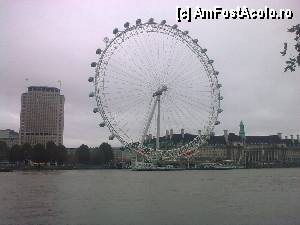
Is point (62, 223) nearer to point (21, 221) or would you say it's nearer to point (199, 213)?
point (21, 221)

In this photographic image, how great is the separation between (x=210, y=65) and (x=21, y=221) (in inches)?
2158

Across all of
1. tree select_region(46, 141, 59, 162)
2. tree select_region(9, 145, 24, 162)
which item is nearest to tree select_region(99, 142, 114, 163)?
tree select_region(46, 141, 59, 162)

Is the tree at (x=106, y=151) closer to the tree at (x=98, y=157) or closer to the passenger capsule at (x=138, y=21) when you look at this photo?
the tree at (x=98, y=157)

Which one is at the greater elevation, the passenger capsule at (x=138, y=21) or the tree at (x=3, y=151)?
the passenger capsule at (x=138, y=21)

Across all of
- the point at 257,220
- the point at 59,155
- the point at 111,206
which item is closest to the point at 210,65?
the point at 111,206

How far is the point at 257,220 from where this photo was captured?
24172 millimetres

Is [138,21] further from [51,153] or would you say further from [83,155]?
[83,155]

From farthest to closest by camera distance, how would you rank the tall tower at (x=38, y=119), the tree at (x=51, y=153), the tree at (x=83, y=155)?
the tall tower at (x=38, y=119) < the tree at (x=83, y=155) < the tree at (x=51, y=153)

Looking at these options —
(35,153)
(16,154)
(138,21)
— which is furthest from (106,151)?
(138,21)

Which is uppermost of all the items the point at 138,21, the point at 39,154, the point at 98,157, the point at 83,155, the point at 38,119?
the point at 138,21

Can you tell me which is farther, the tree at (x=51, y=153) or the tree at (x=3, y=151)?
the tree at (x=3, y=151)

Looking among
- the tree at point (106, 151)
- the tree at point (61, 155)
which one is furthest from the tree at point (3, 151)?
the tree at point (106, 151)

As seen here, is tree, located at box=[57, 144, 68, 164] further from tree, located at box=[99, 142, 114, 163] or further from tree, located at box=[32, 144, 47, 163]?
tree, located at box=[99, 142, 114, 163]

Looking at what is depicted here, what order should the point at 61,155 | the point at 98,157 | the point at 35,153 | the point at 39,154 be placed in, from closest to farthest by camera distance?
the point at 39,154 < the point at 35,153 < the point at 61,155 < the point at 98,157
